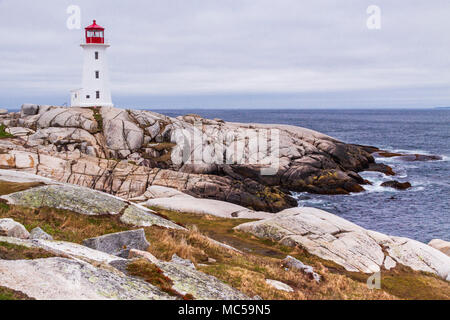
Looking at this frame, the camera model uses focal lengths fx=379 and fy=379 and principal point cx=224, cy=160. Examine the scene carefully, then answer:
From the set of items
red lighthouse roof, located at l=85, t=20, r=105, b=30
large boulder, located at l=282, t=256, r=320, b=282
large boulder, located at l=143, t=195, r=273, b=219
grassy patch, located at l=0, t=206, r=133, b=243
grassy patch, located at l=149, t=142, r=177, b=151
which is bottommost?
large boulder, located at l=143, t=195, r=273, b=219

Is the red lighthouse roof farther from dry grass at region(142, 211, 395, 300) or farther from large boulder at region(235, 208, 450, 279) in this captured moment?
dry grass at region(142, 211, 395, 300)

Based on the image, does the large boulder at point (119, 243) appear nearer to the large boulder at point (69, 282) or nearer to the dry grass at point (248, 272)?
the dry grass at point (248, 272)

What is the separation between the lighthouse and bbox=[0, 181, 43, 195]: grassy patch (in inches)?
1623

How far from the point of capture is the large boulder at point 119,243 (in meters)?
12.9

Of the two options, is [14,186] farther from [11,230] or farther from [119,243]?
[119,243]

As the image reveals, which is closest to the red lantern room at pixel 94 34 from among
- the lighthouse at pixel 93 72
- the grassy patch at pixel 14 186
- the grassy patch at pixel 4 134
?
the lighthouse at pixel 93 72

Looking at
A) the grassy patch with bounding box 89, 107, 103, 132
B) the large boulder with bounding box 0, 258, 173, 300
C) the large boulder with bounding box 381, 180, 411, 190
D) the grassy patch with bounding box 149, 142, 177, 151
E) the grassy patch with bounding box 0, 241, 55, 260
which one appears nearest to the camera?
the large boulder with bounding box 0, 258, 173, 300

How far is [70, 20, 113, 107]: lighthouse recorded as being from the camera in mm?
58672

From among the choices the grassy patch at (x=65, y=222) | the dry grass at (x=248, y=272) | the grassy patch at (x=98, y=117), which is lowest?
the dry grass at (x=248, y=272)

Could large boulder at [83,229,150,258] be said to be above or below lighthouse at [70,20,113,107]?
below

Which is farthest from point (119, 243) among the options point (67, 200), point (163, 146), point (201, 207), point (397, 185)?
point (397, 185)

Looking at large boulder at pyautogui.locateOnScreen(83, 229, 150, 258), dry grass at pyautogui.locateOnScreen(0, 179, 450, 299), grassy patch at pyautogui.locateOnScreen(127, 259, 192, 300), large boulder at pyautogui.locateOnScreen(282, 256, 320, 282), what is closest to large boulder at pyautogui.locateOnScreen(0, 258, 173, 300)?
grassy patch at pyautogui.locateOnScreen(127, 259, 192, 300)

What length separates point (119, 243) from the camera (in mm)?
13312

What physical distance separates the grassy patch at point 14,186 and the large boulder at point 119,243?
758cm
